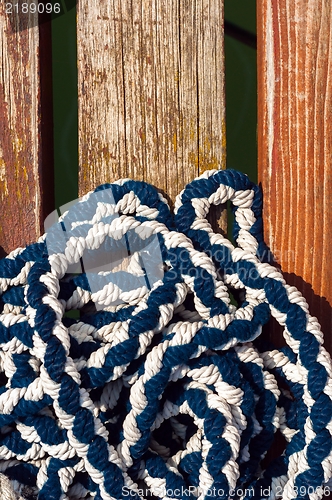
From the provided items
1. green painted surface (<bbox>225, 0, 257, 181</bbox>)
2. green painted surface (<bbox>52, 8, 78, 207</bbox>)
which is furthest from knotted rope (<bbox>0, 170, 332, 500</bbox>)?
green painted surface (<bbox>225, 0, 257, 181</bbox>)

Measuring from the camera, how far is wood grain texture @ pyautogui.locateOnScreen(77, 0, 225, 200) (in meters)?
1.29

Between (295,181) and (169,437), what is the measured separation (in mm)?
648

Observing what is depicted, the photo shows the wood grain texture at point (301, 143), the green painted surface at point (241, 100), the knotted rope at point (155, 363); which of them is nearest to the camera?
the knotted rope at point (155, 363)

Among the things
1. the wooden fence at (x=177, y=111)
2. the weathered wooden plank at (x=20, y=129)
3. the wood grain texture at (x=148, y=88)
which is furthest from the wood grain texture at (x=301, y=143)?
the weathered wooden plank at (x=20, y=129)

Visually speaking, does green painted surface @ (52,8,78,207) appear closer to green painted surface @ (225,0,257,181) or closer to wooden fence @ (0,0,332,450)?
green painted surface @ (225,0,257,181)

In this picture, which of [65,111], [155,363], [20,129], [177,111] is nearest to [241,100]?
[65,111]

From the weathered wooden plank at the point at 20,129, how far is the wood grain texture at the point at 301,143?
540 millimetres

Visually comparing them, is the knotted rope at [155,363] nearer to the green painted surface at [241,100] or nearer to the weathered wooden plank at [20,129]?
the weathered wooden plank at [20,129]

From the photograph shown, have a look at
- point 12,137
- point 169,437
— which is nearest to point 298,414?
point 169,437

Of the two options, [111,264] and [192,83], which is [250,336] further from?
[192,83]

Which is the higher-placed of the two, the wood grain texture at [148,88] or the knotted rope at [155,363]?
the wood grain texture at [148,88]

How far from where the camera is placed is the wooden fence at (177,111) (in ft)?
4.12

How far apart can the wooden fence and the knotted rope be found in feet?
0.30

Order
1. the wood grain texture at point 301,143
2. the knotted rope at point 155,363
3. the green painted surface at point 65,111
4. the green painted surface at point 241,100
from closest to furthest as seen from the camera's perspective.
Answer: the knotted rope at point 155,363, the wood grain texture at point 301,143, the green painted surface at point 65,111, the green painted surface at point 241,100
